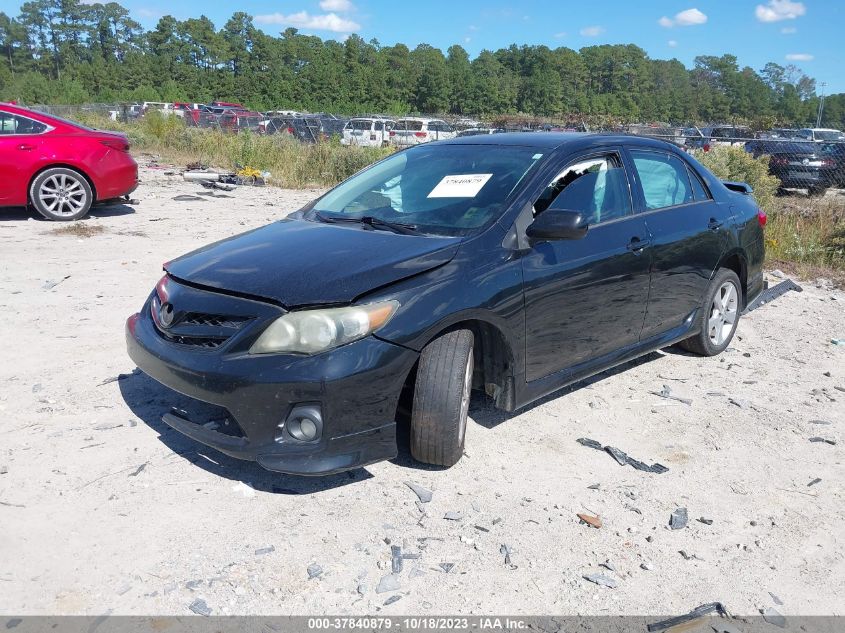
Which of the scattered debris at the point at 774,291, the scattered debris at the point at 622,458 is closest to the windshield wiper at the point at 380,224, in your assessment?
the scattered debris at the point at 622,458

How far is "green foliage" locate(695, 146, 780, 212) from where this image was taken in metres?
11.6

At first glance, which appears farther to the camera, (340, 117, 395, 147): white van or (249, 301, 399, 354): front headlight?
(340, 117, 395, 147): white van

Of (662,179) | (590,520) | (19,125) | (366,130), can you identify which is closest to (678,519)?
(590,520)

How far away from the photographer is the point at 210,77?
91812mm

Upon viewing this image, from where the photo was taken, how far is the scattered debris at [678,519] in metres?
3.51

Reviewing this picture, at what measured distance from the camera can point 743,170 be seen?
467 inches

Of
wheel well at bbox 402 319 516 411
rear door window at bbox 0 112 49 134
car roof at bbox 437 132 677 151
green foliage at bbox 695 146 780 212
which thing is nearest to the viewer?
wheel well at bbox 402 319 516 411

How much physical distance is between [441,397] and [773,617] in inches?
64.3

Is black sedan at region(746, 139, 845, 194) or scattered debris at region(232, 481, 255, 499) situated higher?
black sedan at region(746, 139, 845, 194)

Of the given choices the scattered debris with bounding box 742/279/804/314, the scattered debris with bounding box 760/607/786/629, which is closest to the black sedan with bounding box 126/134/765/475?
the scattered debris with bounding box 760/607/786/629

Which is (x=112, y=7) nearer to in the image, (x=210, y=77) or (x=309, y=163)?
(x=210, y=77)

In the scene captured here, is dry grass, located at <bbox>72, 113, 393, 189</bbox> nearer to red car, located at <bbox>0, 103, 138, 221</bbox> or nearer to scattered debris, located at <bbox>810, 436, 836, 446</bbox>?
red car, located at <bbox>0, 103, 138, 221</bbox>

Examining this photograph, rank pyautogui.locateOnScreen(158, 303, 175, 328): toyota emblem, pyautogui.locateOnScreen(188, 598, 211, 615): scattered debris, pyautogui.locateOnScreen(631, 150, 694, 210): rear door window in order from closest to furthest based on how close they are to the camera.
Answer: pyautogui.locateOnScreen(188, 598, 211, 615): scattered debris → pyautogui.locateOnScreen(158, 303, 175, 328): toyota emblem → pyautogui.locateOnScreen(631, 150, 694, 210): rear door window

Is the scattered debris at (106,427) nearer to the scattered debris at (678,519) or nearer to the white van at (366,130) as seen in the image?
the scattered debris at (678,519)
